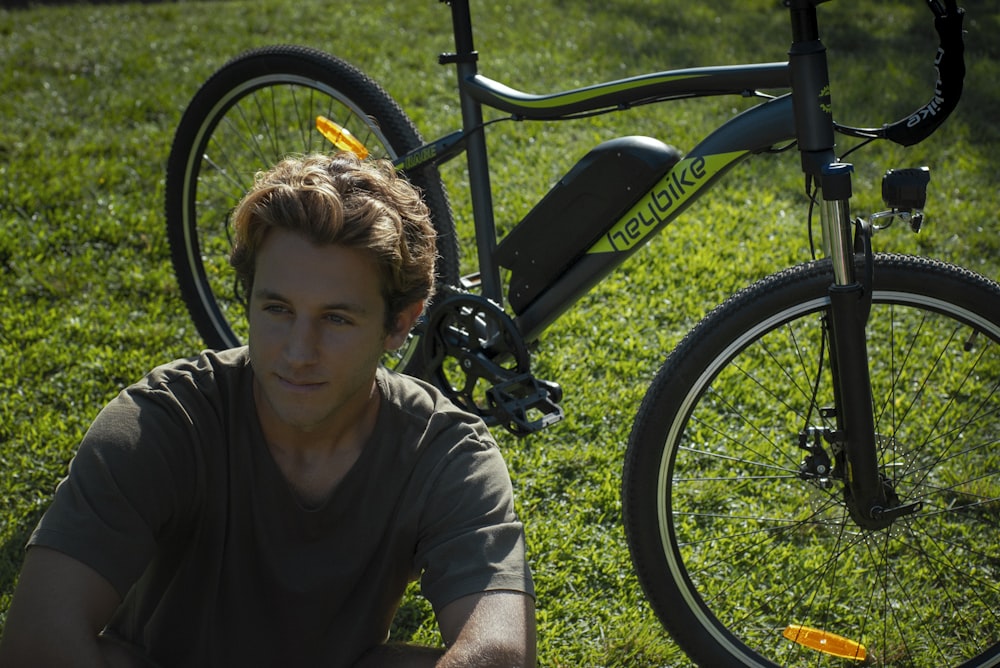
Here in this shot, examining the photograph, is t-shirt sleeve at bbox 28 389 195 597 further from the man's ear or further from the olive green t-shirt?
the man's ear

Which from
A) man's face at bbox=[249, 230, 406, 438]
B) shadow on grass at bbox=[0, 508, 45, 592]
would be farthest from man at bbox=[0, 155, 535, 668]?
shadow on grass at bbox=[0, 508, 45, 592]

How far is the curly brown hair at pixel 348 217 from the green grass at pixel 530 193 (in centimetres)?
97

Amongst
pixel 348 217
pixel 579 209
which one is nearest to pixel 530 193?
pixel 579 209

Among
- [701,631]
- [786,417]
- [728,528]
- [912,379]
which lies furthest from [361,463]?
[912,379]

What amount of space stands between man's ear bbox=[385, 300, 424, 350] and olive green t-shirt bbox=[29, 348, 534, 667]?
0.55 ft

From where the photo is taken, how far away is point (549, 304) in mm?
2811

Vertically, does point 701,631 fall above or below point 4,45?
below

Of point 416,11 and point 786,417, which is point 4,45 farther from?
point 786,417

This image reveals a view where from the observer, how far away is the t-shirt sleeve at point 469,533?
1948 millimetres

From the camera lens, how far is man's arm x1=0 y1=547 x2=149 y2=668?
5.97 ft

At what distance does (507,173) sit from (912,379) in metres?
2.02

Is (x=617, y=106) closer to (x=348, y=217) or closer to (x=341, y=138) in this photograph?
(x=348, y=217)

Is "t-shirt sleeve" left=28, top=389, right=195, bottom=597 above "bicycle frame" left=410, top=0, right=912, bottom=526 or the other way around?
the other way around

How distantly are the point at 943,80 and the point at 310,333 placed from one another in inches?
52.7
